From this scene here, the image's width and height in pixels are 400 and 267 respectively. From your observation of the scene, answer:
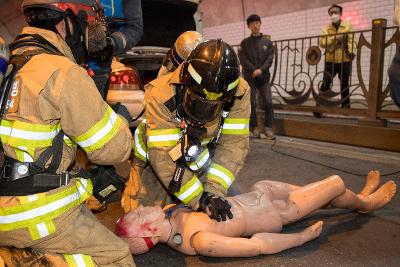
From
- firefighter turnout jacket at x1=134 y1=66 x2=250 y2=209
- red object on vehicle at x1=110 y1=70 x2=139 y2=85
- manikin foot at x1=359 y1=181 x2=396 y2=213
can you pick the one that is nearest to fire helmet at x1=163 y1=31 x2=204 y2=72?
firefighter turnout jacket at x1=134 y1=66 x2=250 y2=209

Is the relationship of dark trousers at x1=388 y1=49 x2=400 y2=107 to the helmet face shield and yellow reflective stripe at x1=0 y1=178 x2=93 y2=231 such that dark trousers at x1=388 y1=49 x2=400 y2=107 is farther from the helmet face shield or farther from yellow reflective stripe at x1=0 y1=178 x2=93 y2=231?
yellow reflective stripe at x1=0 y1=178 x2=93 y2=231

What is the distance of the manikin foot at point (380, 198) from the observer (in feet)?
10.7

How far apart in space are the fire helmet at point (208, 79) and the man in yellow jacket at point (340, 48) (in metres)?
5.00

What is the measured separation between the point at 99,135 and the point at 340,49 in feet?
20.4

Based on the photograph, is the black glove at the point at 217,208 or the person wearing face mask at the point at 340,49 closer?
the black glove at the point at 217,208

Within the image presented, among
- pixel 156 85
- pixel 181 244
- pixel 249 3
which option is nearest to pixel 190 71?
pixel 156 85

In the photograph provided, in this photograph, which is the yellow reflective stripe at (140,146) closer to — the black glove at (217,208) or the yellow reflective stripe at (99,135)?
the black glove at (217,208)

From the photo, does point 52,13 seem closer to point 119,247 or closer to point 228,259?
point 119,247

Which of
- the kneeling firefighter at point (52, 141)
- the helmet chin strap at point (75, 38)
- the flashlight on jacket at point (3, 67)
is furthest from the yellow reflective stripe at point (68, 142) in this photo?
the helmet chin strap at point (75, 38)

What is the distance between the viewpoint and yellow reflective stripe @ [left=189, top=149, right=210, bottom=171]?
9.68 feet

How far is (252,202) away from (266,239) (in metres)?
0.33

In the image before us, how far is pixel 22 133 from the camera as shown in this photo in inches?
67.3

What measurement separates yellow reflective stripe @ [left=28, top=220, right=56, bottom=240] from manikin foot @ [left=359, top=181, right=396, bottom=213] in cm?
245

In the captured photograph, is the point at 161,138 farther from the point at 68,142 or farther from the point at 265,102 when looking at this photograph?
the point at 265,102
